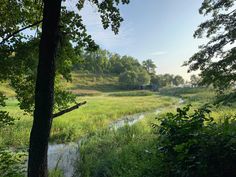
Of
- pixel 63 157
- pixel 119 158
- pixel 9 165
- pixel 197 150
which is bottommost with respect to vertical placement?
pixel 63 157

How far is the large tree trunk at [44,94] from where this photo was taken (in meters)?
4.16

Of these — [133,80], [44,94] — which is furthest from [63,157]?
[133,80]

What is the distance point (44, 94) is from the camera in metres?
4.16

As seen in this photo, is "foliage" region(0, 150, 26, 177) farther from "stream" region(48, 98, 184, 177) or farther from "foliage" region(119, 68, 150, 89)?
"foliage" region(119, 68, 150, 89)

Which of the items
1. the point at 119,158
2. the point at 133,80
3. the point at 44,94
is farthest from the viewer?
the point at 133,80

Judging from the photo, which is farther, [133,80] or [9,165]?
[133,80]

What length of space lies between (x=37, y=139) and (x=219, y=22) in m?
10.4

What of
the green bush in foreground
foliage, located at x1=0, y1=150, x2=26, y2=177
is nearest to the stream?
foliage, located at x1=0, y1=150, x2=26, y2=177

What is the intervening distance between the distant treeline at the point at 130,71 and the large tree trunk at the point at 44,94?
95093mm

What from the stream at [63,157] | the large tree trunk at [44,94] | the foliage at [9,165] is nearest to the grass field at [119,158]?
the stream at [63,157]

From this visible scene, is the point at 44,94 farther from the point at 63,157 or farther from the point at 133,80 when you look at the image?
the point at 133,80

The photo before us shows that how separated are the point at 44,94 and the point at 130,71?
112 m

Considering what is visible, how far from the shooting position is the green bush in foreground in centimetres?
399

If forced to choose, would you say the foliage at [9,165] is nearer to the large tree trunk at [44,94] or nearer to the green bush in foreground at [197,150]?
the large tree trunk at [44,94]
